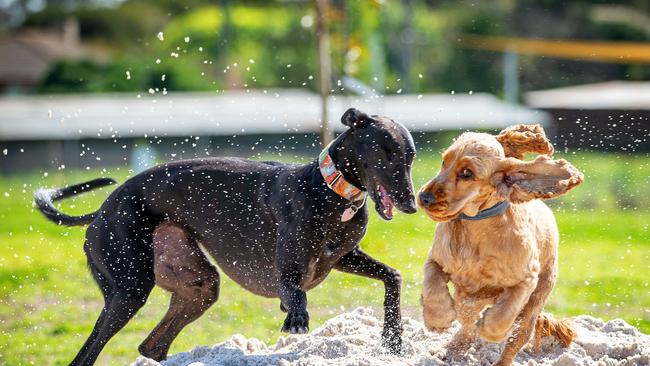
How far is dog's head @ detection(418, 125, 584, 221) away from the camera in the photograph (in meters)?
4.30

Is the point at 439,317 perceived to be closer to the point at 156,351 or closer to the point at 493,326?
the point at 493,326

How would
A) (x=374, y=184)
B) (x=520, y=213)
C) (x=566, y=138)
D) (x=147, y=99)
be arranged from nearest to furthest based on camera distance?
(x=520, y=213) < (x=374, y=184) < (x=566, y=138) < (x=147, y=99)

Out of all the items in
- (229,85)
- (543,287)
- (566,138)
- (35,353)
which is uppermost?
(543,287)

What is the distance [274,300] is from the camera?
8242 millimetres

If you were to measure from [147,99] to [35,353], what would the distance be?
1398 cm

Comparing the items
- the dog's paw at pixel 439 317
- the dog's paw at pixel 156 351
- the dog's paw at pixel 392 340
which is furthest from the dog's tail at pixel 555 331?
the dog's paw at pixel 156 351

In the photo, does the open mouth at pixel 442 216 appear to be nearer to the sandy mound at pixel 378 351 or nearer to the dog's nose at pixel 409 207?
the dog's nose at pixel 409 207

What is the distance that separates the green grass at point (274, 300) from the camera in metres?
6.85

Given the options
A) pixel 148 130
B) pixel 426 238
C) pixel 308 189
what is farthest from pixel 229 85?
pixel 308 189

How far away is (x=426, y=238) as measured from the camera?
30.7 feet

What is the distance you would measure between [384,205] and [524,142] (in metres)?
0.63

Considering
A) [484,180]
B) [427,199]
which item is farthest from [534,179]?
[427,199]

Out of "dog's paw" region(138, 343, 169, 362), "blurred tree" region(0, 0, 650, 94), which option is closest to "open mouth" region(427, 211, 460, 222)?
"dog's paw" region(138, 343, 169, 362)

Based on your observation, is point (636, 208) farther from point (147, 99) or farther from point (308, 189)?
point (147, 99)
